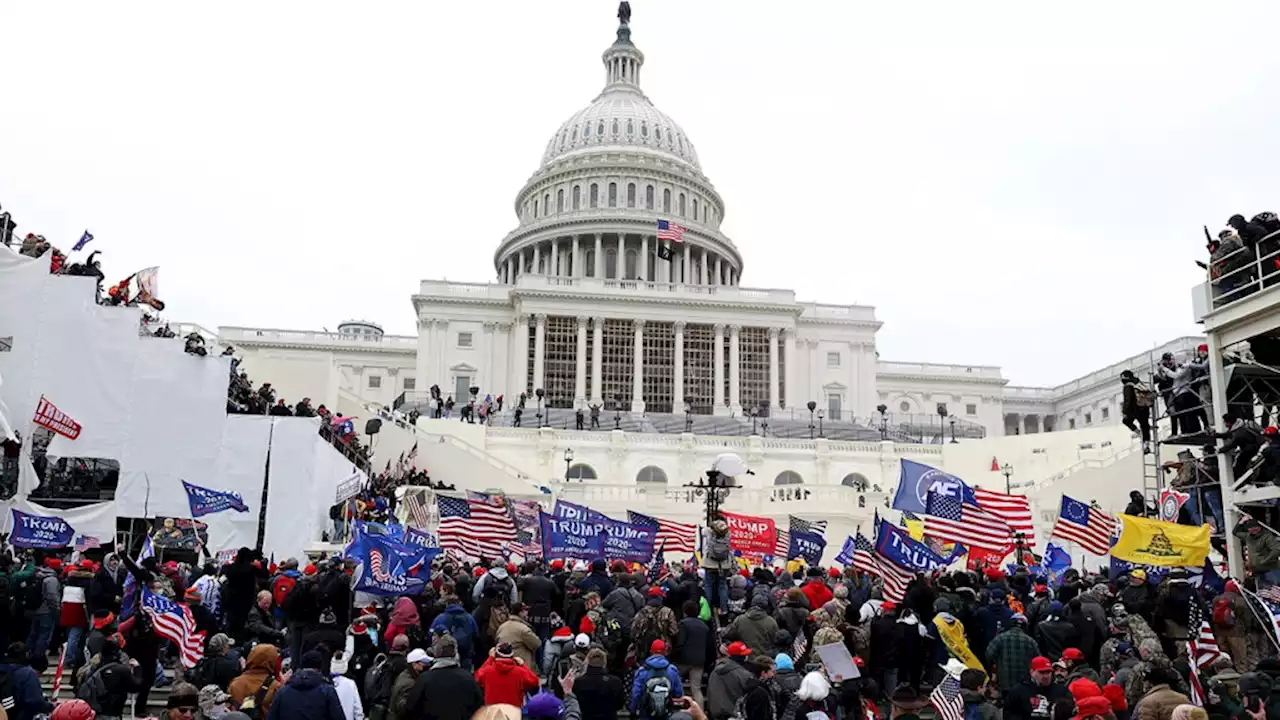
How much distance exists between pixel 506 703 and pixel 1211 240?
56.8 feet

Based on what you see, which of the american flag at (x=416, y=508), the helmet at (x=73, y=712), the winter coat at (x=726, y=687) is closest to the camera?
the helmet at (x=73, y=712)

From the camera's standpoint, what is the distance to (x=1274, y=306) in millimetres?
18516

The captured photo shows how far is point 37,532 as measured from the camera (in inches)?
736

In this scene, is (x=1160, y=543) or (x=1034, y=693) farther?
(x=1160, y=543)

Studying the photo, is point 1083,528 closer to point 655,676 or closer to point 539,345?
point 655,676

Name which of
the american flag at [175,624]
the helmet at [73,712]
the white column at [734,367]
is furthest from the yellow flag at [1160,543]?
the white column at [734,367]

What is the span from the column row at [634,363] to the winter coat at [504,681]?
6530 centimetres

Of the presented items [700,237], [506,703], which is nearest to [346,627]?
[506,703]

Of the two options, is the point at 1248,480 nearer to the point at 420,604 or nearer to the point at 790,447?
the point at 420,604

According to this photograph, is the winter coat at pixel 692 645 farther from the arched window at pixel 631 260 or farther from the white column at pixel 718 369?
the arched window at pixel 631 260

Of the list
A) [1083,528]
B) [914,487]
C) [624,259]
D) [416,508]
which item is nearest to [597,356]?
[624,259]

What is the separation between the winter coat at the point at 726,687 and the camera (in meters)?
10.7

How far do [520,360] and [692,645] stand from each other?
65074 mm

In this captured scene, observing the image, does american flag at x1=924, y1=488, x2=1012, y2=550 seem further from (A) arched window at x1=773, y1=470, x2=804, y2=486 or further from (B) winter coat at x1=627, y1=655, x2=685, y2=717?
(A) arched window at x1=773, y1=470, x2=804, y2=486
